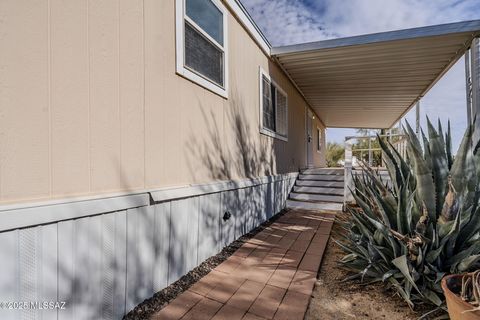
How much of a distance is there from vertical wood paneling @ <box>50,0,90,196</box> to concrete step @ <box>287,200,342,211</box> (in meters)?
4.88

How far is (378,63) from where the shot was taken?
17.3 ft

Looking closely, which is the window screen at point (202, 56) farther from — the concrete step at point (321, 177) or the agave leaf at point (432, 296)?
the concrete step at point (321, 177)

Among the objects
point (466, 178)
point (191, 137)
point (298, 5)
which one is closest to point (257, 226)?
point (191, 137)

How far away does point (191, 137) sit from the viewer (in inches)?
106

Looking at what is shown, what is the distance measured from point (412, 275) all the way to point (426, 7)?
5161mm

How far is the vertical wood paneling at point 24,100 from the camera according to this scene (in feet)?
4.24

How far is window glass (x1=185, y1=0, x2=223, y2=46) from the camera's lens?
2779mm

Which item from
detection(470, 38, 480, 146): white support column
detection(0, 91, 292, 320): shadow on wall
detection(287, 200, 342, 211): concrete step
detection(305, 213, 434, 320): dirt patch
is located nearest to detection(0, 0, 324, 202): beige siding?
detection(0, 91, 292, 320): shadow on wall

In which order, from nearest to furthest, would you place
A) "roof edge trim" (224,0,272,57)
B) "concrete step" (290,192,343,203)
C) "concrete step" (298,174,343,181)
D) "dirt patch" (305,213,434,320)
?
"dirt patch" (305,213,434,320) < "roof edge trim" (224,0,272,57) < "concrete step" (290,192,343,203) < "concrete step" (298,174,343,181)

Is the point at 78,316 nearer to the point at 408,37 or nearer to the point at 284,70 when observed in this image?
the point at 408,37

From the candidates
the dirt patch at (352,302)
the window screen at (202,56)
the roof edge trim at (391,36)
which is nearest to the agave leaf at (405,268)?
the dirt patch at (352,302)

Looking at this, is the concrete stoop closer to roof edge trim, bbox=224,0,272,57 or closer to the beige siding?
roof edge trim, bbox=224,0,272,57

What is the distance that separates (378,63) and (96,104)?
17.7ft

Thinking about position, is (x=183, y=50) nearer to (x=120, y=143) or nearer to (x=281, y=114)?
(x=120, y=143)
